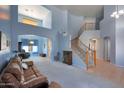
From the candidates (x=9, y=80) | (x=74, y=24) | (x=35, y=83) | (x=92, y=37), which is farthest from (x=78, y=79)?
(x=74, y=24)

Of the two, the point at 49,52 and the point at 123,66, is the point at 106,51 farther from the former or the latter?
the point at 49,52

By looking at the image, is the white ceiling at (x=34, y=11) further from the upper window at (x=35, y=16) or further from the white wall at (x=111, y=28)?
the white wall at (x=111, y=28)

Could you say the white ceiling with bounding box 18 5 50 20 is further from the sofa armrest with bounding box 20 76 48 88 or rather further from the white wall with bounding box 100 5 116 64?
the sofa armrest with bounding box 20 76 48 88

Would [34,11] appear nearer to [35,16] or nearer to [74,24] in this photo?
[35,16]

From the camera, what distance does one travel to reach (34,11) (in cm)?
1015

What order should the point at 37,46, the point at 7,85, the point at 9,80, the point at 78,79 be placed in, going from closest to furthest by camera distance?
1. the point at 7,85
2. the point at 9,80
3. the point at 78,79
4. the point at 37,46

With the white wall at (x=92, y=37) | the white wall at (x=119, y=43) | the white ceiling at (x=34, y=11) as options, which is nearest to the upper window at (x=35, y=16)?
the white ceiling at (x=34, y=11)

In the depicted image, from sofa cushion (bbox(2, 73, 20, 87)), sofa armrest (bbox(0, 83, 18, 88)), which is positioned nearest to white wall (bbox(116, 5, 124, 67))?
sofa cushion (bbox(2, 73, 20, 87))

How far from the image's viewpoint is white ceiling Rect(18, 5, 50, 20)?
9281 mm

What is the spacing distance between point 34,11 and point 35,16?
36.5 inches

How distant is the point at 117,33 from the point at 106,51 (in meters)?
3.27

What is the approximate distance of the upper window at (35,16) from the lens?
379 inches

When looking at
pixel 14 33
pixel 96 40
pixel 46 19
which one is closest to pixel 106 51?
A: pixel 96 40

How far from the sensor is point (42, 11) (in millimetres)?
10219
